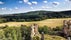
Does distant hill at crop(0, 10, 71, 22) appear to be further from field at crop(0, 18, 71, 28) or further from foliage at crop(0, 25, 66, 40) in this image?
foliage at crop(0, 25, 66, 40)

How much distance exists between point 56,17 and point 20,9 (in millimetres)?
974

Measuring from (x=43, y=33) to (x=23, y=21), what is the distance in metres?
0.61

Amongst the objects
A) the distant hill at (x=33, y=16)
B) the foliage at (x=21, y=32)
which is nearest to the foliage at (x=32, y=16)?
the distant hill at (x=33, y=16)

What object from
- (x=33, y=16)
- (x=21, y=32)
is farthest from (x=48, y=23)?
(x=21, y=32)

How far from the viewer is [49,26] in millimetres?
9078

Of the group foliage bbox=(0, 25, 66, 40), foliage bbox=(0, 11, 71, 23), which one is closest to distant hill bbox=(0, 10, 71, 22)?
foliage bbox=(0, 11, 71, 23)

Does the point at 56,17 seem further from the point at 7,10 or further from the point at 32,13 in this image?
the point at 7,10

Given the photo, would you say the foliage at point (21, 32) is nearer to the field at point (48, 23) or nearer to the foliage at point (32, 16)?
the field at point (48, 23)

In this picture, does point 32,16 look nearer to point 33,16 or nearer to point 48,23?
point 33,16

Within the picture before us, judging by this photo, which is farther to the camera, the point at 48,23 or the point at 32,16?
the point at 32,16

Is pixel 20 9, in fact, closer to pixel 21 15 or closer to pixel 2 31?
pixel 21 15

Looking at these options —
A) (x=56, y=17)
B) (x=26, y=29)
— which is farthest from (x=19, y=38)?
(x=56, y=17)

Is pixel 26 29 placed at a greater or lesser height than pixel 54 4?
lesser

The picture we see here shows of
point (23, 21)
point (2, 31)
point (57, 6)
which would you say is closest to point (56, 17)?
point (57, 6)
